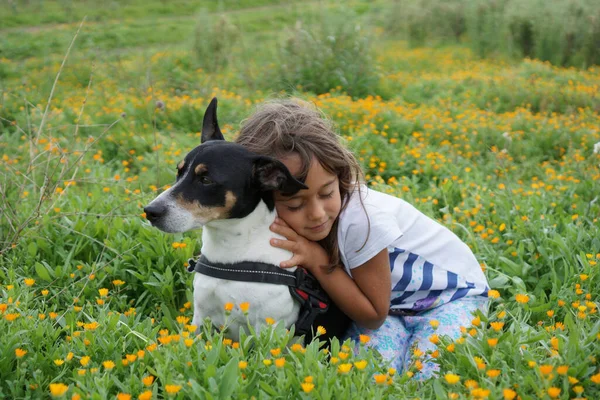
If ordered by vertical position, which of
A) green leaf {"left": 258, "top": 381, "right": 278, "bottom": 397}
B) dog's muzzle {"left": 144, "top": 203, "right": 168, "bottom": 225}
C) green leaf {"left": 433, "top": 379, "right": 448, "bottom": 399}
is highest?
dog's muzzle {"left": 144, "top": 203, "right": 168, "bottom": 225}

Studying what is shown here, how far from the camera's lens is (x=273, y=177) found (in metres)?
2.26

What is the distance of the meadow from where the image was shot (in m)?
1.91

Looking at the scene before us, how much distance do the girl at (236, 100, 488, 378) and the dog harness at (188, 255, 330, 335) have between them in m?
0.05

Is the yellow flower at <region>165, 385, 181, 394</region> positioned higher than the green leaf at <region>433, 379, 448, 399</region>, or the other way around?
the yellow flower at <region>165, 385, 181, 394</region>

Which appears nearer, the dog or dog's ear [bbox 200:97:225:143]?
the dog

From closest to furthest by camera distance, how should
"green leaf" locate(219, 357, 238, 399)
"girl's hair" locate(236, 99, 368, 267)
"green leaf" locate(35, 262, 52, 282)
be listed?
"green leaf" locate(219, 357, 238, 399) → "girl's hair" locate(236, 99, 368, 267) → "green leaf" locate(35, 262, 52, 282)

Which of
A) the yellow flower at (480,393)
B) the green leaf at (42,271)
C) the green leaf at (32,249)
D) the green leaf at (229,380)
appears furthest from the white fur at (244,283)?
the green leaf at (32,249)

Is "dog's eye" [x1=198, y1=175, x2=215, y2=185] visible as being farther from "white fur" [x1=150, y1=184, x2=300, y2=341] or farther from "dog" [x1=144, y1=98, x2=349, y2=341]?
"white fur" [x1=150, y1=184, x2=300, y2=341]

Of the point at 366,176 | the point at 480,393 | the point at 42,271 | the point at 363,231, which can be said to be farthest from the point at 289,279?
the point at 366,176

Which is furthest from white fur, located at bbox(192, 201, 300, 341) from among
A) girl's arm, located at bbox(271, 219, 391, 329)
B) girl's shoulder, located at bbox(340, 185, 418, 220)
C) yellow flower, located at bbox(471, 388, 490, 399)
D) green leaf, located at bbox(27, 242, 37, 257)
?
green leaf, located at bbox(27, 242, 37, 257)

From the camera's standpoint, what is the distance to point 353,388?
72.2 inches

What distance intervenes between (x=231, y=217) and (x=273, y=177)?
23 cm

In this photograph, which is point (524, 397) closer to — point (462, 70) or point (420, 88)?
point (420, 88)

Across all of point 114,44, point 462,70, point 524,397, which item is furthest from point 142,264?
point 114,44
